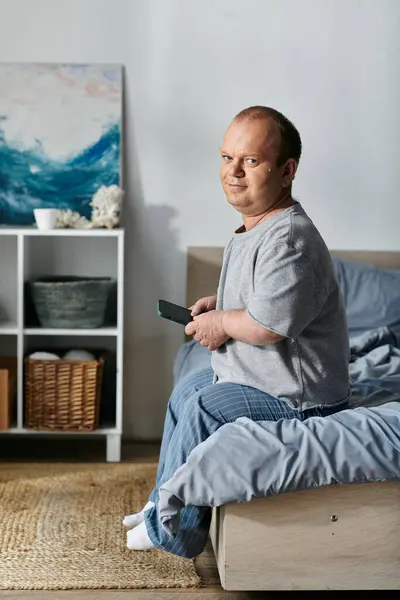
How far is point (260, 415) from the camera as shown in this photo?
2.03m

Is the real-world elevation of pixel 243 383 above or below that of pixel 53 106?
below

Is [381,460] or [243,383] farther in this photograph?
[243,383]

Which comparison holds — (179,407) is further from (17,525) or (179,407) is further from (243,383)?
(17,525)

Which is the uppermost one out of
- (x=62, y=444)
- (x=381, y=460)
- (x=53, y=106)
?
(x=53, y=106)

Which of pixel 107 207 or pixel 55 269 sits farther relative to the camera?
pixel 55 269

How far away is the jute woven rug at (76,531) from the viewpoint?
2225 millimetres

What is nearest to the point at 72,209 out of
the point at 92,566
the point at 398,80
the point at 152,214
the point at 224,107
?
the point at 152,214

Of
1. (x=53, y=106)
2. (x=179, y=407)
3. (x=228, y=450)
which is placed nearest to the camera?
(x=228, y=450)

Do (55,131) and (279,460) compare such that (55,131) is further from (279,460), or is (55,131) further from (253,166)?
(279,460)

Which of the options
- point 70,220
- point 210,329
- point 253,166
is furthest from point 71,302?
point 253,166

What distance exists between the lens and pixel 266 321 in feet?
6.40

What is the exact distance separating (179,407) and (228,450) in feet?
1.26

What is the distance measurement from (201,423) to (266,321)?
0.27 metres

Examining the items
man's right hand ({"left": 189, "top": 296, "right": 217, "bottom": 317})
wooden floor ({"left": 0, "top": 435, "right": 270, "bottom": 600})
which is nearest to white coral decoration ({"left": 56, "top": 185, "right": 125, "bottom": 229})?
wooden floor ({"left": 0, "top": 435, "right": 270, "bottom": 600})
